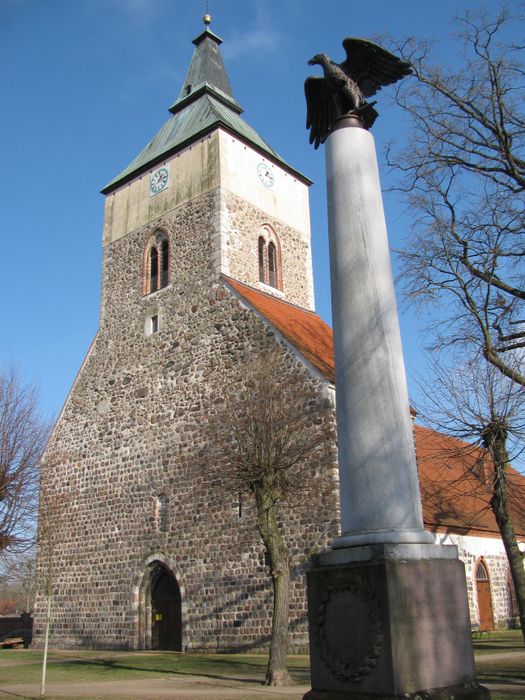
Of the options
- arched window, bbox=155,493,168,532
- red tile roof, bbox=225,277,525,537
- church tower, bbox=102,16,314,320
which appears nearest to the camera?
red tile roof, bbox=225,277,525,537

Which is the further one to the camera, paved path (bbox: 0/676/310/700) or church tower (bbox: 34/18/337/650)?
church tower (bbox: 34/18/337/650)

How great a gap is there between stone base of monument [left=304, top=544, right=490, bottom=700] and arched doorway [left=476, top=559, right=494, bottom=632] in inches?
669

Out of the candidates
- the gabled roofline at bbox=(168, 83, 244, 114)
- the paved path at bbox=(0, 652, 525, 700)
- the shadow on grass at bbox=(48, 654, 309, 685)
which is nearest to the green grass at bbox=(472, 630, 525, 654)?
the paved path at bbox=(0, 652, 525, 700)

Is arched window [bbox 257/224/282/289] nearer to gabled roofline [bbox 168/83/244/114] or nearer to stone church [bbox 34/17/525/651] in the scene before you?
stone church [bbox 34/17/525/651]

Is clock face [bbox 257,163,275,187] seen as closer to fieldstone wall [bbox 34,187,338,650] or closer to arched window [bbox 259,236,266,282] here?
arched window [bbox 259,236,266,282]

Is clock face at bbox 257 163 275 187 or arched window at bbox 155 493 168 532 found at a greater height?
clock face at bbox 257 163 275 187

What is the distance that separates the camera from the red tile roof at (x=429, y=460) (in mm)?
17906

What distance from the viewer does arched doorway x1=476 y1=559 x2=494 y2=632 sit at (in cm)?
2036

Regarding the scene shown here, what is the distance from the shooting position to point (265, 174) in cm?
2475

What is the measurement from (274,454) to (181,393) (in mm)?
6834

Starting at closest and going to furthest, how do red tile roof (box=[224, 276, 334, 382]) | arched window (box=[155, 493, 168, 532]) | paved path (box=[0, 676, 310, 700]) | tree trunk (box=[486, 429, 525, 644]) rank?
paved path (box=[0, 676, 310, 700])
tree trunk (box=[486, 429, 525, 644])
red tile roof (box=[224, 276, 334, 382])
arched window (box=[155, 493, 168, 532])

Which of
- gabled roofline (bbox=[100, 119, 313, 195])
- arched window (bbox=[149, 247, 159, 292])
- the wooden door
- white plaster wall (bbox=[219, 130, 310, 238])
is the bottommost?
the wooden door

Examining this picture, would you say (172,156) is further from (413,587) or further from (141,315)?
(413,587)

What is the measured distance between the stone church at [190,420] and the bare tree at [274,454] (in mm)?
240
